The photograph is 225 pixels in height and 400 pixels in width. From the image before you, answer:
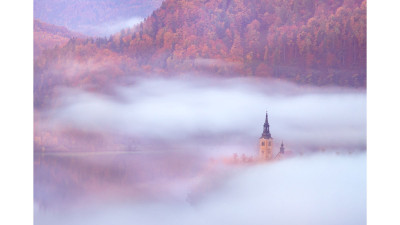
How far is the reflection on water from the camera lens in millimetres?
4043

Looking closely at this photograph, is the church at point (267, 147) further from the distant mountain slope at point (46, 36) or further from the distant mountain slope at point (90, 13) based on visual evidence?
the distant mountain slope at point (46, 36)

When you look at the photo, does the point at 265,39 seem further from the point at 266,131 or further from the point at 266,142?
the point at 266,142

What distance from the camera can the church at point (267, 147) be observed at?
4.08m

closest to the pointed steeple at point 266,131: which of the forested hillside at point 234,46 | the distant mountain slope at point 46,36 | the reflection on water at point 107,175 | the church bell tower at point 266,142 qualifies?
the church bell tower at point 266,142

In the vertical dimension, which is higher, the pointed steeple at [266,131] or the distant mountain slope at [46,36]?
the distant mountain slope at [46,36]

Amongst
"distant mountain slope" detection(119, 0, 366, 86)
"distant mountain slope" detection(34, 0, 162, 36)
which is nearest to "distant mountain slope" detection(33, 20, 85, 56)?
"distant mountain slope" detection(34, 0, 162, 36)

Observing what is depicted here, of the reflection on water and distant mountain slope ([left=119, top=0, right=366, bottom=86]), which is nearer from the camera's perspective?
the reflection on water

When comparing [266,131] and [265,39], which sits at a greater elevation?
[265,39]

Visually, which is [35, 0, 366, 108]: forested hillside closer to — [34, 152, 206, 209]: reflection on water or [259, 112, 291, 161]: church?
[259, 112, 291, 161]: church

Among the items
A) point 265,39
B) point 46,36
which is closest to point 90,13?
point 46,36

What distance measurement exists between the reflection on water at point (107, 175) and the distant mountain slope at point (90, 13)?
1.28m

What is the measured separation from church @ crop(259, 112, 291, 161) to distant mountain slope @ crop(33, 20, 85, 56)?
7.16ft

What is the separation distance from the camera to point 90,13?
4.12 metres

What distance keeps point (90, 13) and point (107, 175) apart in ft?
5.30
